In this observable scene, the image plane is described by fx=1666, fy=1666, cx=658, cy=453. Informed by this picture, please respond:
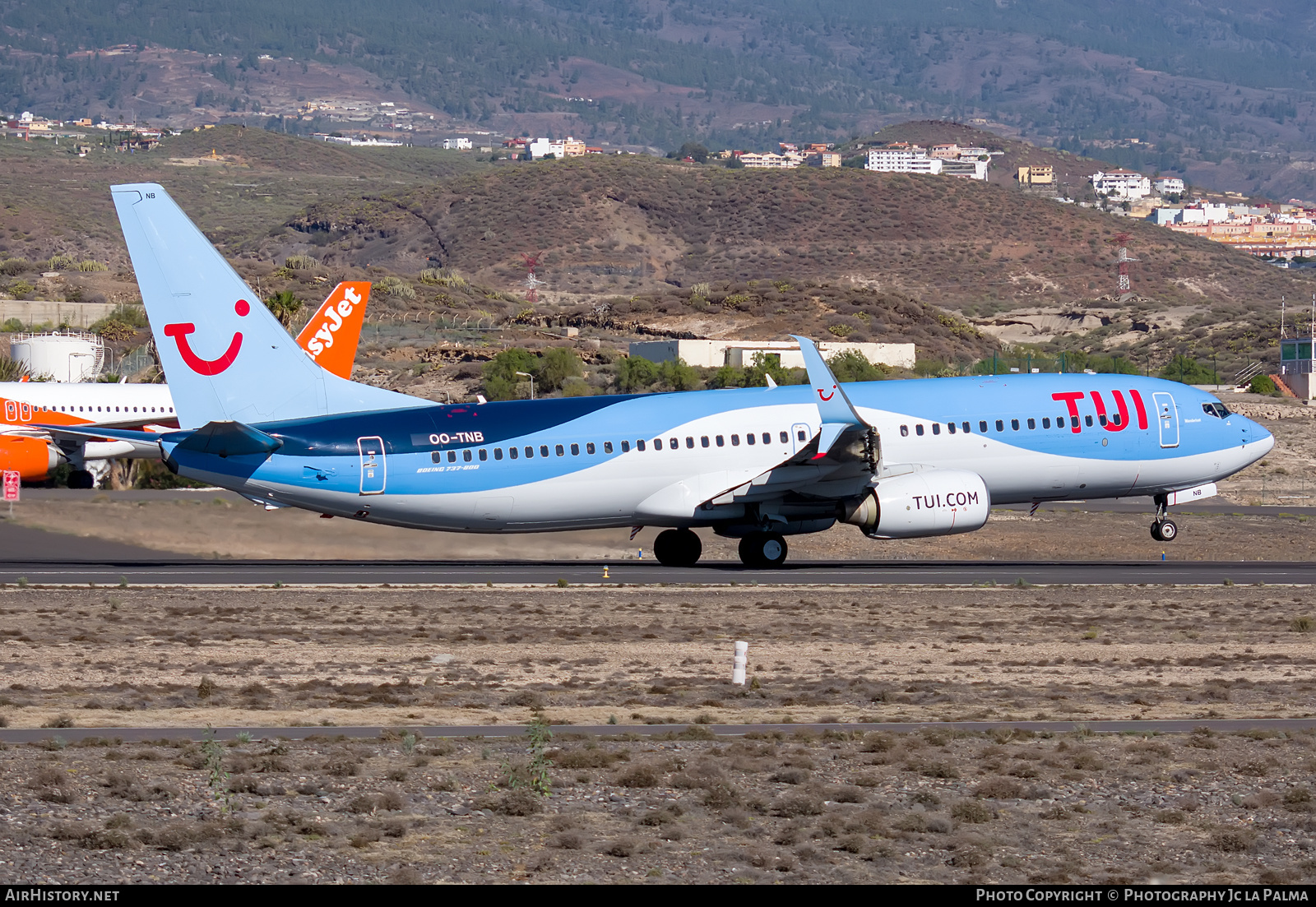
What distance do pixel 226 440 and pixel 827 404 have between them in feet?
41.9

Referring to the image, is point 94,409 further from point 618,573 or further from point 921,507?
point 921,507

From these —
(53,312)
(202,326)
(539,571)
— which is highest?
(53,312)

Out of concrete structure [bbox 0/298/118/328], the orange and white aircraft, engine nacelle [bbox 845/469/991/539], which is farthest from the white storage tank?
engine nacelle [bbox 845/469/991/539]

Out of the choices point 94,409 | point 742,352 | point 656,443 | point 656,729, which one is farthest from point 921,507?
point 742,352

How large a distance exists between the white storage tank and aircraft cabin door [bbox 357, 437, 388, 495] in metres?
55.7

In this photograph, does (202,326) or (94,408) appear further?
(94,408)

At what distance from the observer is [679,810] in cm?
1483

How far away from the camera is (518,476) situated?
3534 centimetres

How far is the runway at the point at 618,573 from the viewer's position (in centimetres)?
3559

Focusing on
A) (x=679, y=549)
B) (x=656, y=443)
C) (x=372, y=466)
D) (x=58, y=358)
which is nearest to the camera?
(x=372, y=466)

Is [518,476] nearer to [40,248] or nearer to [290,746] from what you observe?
[290,746]
